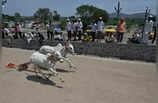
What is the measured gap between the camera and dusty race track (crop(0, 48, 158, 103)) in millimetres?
5191

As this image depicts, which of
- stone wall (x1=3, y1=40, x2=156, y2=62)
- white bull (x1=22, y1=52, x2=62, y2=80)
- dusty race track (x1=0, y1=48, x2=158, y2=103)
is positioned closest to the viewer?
dusty race track (x1=0, y1=48, x2=158, y2=103)

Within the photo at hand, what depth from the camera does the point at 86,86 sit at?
613 centimetres

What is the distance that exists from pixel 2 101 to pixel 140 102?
4092mm

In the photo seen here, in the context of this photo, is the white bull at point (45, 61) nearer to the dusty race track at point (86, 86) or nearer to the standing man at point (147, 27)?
the dusty race track at point (86, 86)

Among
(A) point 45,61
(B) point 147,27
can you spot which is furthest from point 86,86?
(B) point 147,27

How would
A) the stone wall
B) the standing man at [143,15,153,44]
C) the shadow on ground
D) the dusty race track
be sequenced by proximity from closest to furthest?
the dusty race track < the shadow on ground < the stone wall < the standing man at [143,15,153,44]

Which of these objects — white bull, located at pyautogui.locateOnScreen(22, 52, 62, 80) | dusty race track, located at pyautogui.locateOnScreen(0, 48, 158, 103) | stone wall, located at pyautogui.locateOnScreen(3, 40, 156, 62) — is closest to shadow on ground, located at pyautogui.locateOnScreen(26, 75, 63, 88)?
dusty race track, located at pyautogui.locateOnScreen(0, 48, 158, 103)

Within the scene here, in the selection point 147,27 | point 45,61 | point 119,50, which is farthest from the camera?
point 147,27

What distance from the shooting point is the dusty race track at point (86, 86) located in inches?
204

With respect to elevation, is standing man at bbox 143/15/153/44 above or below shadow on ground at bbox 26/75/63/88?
above

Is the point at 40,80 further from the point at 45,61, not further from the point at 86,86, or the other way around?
the point at 86,86

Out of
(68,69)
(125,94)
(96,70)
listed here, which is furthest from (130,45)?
(125,94)

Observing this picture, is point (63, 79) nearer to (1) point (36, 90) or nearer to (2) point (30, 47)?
(1) point (36, 90)

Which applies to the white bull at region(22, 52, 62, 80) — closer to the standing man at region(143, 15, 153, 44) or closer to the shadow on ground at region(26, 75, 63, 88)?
the shadow on ground at region(26, 75, 63, 88)
